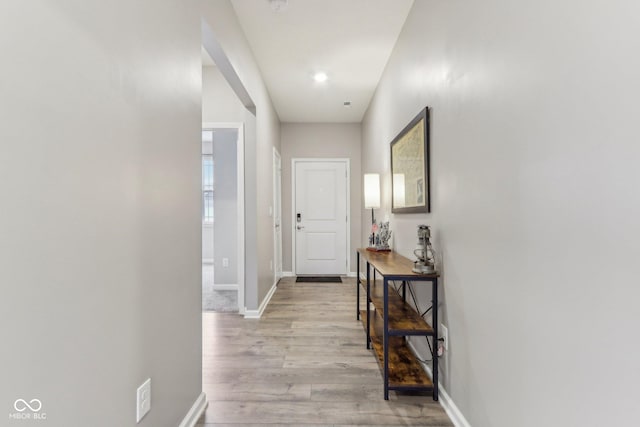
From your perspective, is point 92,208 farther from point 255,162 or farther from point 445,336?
point 255,162

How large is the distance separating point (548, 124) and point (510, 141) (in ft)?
0.66

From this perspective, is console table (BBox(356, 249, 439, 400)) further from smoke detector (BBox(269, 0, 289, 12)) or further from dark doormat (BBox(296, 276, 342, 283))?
dark doormat (BBox(296, 276, 342, 283))

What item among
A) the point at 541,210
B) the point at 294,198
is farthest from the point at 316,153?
the point at 541,210

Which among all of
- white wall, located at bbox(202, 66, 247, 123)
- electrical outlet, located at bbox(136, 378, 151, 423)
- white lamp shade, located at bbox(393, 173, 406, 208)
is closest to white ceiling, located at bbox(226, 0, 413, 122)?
white wall, located at bbox(202, 66, 247, 123)

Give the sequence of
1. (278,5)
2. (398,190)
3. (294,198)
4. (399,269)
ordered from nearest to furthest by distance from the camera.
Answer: (399,269), (278,5), (398,190), (294,198)

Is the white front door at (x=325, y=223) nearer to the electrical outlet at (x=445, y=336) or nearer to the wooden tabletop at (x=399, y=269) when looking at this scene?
the wooden tabletop at (x=399, y=269)

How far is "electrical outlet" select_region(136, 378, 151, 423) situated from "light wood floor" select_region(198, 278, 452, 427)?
1.97 feet

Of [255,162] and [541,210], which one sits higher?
[255,162]

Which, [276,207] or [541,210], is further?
[276,207]

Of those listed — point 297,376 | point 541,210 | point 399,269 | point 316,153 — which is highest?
point 316,153

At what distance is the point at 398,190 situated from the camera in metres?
2.78

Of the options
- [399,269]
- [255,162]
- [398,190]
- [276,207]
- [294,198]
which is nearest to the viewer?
[399,269]

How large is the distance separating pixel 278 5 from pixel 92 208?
208cm

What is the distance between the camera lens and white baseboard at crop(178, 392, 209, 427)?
1562mm
